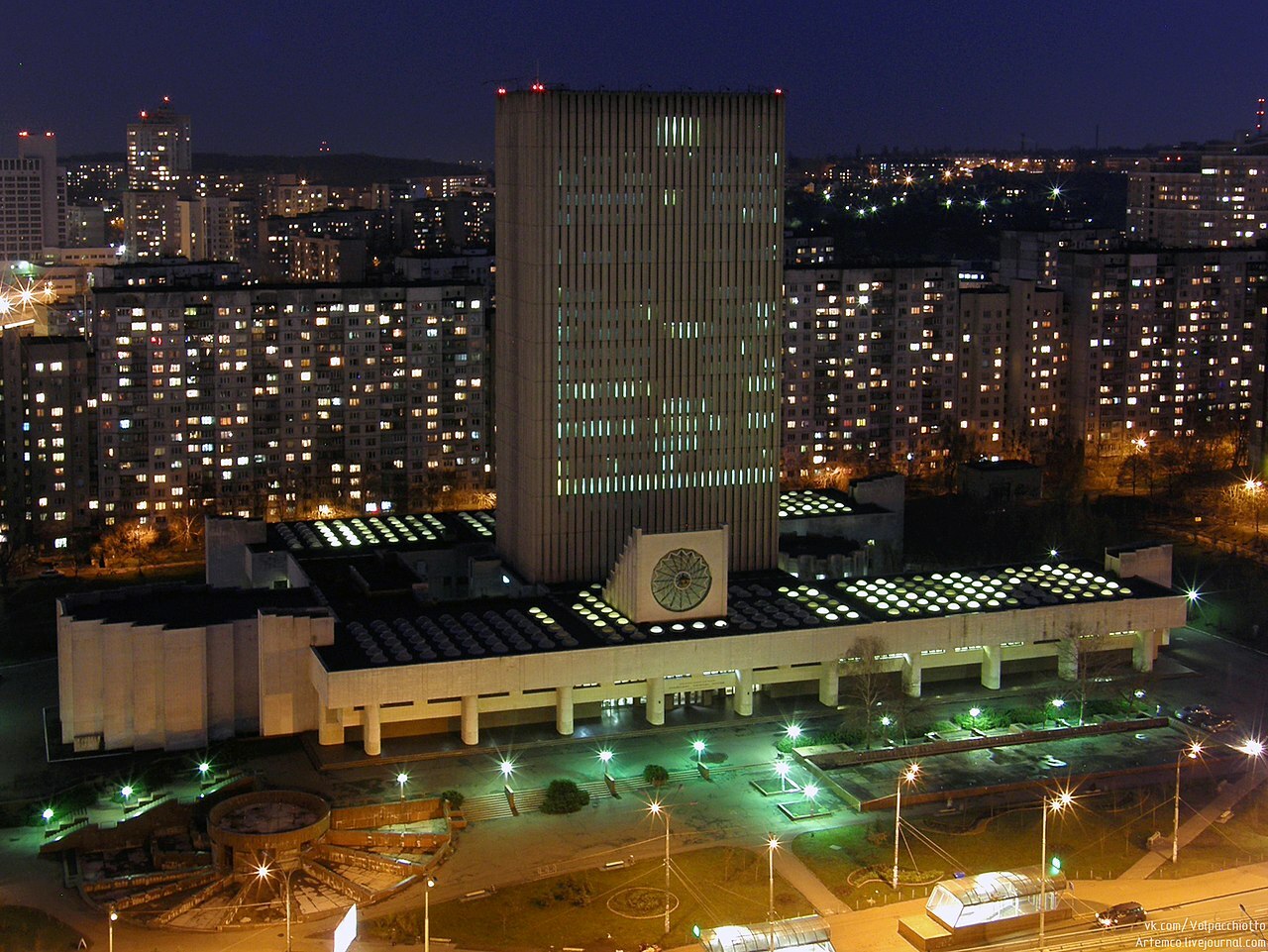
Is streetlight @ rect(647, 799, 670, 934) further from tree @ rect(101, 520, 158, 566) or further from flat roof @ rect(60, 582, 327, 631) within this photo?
tree @ rect(101, 520, 158, 566)

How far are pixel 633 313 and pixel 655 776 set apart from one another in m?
17.8

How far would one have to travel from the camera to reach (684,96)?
215 feet

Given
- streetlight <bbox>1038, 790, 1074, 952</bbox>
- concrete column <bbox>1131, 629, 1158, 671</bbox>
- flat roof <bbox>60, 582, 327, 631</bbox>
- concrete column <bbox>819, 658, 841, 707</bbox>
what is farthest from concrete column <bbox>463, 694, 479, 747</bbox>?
concrete column <bbox>1131, 629, 1158, 671</bbox>

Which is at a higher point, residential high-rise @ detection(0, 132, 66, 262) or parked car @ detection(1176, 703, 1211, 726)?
residential high-rise @ detection(0, 132, 66, 262)

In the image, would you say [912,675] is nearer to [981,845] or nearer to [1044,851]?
[981,845]

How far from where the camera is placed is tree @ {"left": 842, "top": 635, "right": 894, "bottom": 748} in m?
58.8

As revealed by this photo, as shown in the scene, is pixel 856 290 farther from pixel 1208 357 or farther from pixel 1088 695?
pixel 1088 695

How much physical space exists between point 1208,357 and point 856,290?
22910 mm

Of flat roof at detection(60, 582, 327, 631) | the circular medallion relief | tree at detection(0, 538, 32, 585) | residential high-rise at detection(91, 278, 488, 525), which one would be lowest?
tree at detection(0, 538, 32, 585)

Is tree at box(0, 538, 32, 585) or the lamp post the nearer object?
the lamp post

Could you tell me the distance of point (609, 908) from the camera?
155 feet

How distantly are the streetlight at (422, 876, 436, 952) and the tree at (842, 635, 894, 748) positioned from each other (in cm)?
1588

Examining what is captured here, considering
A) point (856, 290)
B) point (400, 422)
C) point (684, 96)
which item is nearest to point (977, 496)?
point (856, 290)

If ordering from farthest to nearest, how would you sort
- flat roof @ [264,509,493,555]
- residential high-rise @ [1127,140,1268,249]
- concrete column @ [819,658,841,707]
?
residential high-rise @ [1127,140,1268,249] < flat roof @ [264,509,493,555] < concrete column @ [819,658,841,707]
